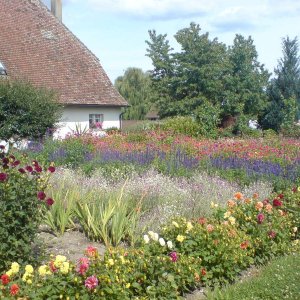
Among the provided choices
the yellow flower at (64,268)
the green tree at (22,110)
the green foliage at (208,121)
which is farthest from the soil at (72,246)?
the green foliage at (208,121)

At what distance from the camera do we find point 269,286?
5.20 metres

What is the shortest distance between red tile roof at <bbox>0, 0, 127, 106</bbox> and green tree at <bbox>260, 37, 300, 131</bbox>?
9.69m

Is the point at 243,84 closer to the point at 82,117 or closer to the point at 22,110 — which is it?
the point at 82,117

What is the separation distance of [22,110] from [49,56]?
737 centimetres

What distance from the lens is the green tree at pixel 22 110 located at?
733 inches

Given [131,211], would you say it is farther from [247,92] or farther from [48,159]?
[247,92]

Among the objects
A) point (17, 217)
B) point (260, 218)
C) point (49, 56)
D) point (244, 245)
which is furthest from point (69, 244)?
point (49, 56)

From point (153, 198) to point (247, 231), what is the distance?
1805mm

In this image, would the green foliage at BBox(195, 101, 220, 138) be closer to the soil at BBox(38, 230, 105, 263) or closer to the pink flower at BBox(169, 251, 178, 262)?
the soil at BBox(38, 230, 105, 263)

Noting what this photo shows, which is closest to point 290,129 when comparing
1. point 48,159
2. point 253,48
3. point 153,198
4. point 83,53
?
point 253,48

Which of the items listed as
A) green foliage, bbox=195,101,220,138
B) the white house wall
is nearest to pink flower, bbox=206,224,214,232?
green foliage, bbox=195,101,220,138

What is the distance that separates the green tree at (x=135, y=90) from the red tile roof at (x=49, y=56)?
64.7 feet

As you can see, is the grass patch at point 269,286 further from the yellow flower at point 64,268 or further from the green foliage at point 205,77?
the green foliage at point 205,77

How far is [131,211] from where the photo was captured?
6836 millimetres
